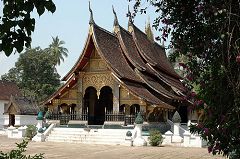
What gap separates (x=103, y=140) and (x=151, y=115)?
339cm

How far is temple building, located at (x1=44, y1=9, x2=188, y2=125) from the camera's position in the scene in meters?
19.9

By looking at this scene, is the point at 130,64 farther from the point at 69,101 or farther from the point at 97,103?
the point at 69,101

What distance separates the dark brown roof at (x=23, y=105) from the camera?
3192 cm

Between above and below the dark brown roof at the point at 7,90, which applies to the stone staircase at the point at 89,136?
below

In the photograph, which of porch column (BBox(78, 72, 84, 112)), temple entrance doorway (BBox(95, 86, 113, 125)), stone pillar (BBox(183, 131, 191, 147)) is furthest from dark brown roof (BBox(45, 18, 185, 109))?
temple entrance doorway (BBox(95, 86, 113, 125))

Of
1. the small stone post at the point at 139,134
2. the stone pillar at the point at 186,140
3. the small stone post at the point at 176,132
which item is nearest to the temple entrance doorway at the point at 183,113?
the small stone post at the point at 176,132

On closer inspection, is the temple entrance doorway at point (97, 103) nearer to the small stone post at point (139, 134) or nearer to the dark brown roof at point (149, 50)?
the dark brown roof at point (149, 50)

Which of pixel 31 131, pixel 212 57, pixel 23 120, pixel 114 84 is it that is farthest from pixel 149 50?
pixel 212 57

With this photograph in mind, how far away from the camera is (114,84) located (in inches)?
804

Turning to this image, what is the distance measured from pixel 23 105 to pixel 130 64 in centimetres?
1448

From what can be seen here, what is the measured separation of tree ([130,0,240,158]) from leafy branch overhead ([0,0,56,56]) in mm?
1667

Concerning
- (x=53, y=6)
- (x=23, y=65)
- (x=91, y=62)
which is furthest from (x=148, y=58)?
(x=23, y=65)

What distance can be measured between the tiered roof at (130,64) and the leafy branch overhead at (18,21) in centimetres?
1604

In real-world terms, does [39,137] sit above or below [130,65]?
below
